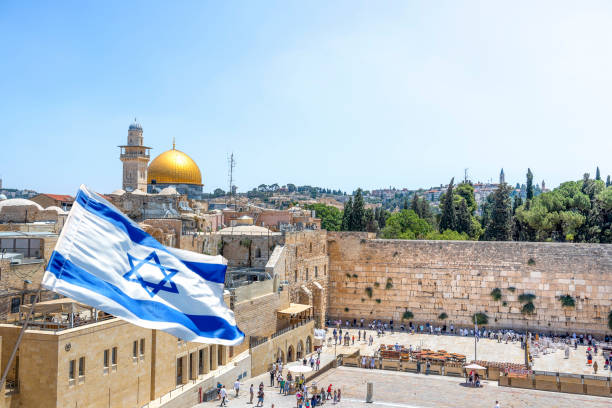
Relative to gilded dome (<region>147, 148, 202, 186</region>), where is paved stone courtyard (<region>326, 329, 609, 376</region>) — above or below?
below

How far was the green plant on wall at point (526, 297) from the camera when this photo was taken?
3109 cm

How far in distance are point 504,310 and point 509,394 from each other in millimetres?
11631

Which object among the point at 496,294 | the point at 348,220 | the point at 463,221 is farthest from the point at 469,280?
the point at 348,220

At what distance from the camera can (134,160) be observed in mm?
50750

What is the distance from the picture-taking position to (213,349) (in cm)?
2002

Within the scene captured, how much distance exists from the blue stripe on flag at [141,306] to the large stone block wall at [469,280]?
2604 centimetres

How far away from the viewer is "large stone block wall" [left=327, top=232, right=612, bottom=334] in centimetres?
3052

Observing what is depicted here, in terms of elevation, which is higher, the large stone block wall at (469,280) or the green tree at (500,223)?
the green tree at (500,223)

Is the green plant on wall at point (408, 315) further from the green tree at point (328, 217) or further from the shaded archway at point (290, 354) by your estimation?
the green tree at point (328, 217)

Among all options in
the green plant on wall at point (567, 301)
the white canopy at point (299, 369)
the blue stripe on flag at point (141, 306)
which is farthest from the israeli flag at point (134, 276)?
the green plant on wall at point (567, 301)

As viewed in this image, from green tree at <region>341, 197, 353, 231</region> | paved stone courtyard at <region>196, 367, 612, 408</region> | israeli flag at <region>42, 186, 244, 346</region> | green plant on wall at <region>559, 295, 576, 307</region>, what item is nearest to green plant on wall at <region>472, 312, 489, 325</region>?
green plant on wall at <region>559, 295, 576, 307</region>

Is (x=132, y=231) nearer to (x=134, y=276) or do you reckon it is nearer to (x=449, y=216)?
(x=134, y=276)

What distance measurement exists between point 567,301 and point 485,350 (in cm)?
623

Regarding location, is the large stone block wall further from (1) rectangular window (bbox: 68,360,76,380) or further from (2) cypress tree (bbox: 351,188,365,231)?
(1) rectangular window (bbox: 68,360,76,380)
